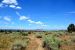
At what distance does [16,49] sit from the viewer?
20344 mm

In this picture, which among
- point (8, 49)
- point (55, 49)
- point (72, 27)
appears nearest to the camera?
point (55, 49)

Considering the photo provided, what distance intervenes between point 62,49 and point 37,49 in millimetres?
2802

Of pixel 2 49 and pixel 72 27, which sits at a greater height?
pixel 72 27

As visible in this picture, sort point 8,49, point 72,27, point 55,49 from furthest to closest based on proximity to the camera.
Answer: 1. point 72,27
2. point 8,49
3. point 55,49

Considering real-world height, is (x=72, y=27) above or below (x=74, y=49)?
above

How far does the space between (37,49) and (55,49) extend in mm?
2593

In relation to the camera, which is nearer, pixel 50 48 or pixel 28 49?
pixel 50 48

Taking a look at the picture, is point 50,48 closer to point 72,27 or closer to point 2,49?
point 2,49

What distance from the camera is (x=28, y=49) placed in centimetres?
2184

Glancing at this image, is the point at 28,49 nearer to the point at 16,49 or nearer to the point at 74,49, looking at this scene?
the point at 16,49

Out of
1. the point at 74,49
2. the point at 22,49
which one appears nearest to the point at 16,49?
the point at 22,49

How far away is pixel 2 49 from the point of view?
21.6 metres

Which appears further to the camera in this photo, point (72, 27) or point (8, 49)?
point (72, 27)

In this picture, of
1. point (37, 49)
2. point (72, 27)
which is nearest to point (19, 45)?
point (37, 49)
